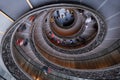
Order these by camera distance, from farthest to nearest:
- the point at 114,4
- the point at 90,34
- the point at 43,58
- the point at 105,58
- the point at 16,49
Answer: the point at 90,34
the point at 43,58
the point at 105,58
the point at 16,49
the point at 114,4

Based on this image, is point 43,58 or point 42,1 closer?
point 42,1

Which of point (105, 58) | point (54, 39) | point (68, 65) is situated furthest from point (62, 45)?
point (105, 58)

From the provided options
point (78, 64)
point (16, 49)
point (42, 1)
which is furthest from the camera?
point (78, 64)

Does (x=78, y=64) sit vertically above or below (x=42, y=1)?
above

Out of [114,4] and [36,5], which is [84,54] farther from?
[36,5]

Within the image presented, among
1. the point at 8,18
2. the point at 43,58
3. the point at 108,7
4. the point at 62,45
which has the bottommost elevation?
the point at 8,18

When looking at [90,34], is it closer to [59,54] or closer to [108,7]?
[59,54]

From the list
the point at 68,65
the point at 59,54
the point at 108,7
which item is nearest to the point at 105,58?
the point at 68,65
